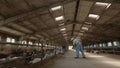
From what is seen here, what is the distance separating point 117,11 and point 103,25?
720 centimetres

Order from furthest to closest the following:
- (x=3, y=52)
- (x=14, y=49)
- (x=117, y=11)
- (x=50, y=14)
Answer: (x=50, y=14), (x=117, y=11), (x=14, y=49), (x=3, y=52)

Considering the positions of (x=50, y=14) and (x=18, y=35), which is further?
(x=18, y=35)

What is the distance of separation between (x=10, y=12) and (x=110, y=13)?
960 cm

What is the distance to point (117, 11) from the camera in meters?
15.8

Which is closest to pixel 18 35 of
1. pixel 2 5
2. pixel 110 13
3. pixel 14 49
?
pixel 2 5

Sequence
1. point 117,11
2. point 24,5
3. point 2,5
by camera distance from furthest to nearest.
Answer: point 117,11 → point 24,5 → point 2,5

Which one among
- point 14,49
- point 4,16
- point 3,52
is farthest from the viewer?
point 4,16

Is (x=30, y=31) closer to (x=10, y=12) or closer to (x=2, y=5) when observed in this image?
(x=10, y=12)

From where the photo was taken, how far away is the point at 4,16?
48.3 feet

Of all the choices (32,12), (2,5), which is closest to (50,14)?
(32,12)

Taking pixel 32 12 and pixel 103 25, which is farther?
pixel 103 25

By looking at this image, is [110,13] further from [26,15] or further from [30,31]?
[30,31]

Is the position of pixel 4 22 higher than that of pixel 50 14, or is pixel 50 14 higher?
pixel 50 14

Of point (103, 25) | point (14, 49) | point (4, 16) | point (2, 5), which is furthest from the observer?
point (103, 25)
